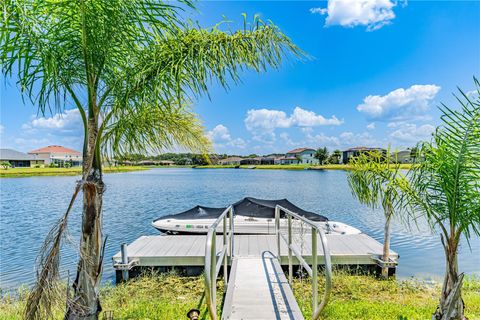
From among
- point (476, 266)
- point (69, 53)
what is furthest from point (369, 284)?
point (69, 53)

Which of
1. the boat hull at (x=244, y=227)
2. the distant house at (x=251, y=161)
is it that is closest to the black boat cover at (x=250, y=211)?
the boat hull at (x=244, y=227)

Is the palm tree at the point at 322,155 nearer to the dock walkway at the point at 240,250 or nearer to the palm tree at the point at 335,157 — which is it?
the palm tree at the point at 335,157

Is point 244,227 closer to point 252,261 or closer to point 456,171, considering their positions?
point 252,261

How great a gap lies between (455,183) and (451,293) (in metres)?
1.36

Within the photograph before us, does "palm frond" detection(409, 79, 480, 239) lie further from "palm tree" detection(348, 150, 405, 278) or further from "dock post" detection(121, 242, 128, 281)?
"dock post" detection(121, 242, 128, 281)

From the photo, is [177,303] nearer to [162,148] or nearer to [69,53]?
[162,148]

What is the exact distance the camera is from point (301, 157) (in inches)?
4274

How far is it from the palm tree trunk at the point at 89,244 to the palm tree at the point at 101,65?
0.4 inches

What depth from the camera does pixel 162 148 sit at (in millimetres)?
4176

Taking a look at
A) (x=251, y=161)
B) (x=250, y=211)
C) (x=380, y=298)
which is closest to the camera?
(x=380, y=298)

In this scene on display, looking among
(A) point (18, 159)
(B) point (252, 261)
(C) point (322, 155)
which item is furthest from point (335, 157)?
(A) point (18, 159)

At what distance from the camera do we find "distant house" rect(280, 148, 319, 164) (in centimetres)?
10438

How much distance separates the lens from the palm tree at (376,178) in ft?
14.9

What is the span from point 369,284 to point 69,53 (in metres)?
7.01
